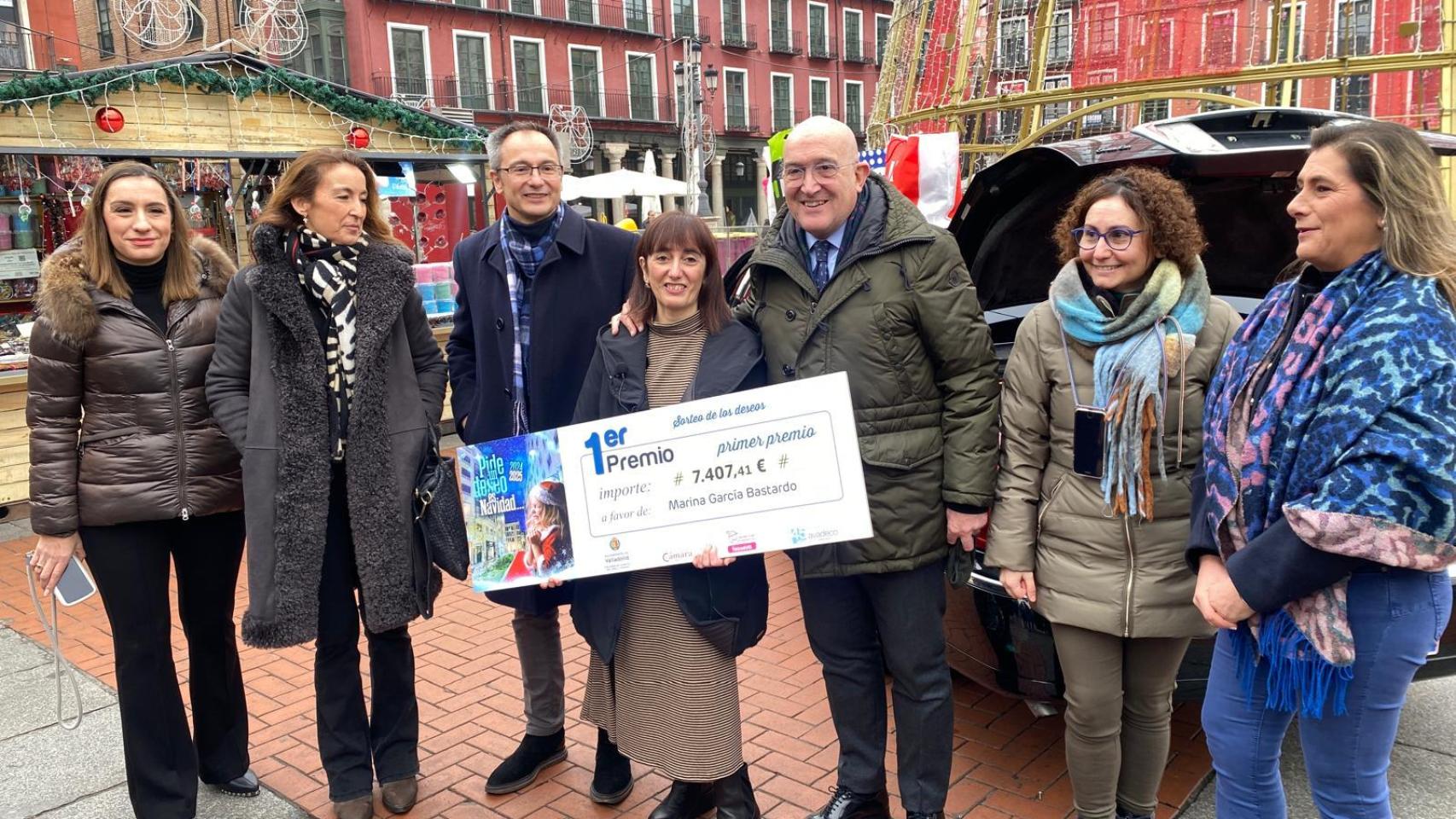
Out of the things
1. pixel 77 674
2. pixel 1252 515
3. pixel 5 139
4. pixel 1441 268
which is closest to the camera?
pixel 1441 268

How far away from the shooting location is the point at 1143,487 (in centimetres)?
248

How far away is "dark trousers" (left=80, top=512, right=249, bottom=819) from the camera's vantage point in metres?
3.09

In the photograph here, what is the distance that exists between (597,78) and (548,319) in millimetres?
38239

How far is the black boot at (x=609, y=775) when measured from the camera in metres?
3.33

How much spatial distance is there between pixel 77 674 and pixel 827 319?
3809 mm

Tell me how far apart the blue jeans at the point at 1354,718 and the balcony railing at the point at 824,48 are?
47.7 m

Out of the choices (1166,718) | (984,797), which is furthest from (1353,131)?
(984,797)

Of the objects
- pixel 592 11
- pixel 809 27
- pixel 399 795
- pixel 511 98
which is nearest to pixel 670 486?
pixel 399 795

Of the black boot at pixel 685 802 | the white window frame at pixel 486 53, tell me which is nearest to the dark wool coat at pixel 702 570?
the black boot at pixel 685 802

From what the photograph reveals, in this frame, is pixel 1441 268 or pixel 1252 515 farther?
pixel 1252 515

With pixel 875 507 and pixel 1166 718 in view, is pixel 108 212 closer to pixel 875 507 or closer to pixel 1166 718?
pixel 875 507

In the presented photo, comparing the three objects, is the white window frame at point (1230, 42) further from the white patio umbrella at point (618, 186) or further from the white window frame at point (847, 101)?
the white window frame at point (847, 101)

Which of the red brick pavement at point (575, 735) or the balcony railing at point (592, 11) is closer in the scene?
the red brick pavement at point (575, 735)

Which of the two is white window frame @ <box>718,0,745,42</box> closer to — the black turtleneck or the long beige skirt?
the black turtleneck
